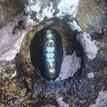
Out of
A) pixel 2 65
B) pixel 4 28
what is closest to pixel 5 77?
pixel 2 65

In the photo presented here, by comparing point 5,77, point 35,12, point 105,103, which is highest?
point 35,12

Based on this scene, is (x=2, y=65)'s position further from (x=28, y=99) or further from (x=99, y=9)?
(x=99, y=9)

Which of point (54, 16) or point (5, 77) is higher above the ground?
point (54, 16)

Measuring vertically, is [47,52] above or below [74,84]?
above

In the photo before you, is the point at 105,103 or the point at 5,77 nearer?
the point at 5,77

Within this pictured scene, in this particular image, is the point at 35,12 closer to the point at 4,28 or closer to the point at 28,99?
the point at 4,28

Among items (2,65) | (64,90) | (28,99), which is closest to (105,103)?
(64,90)
